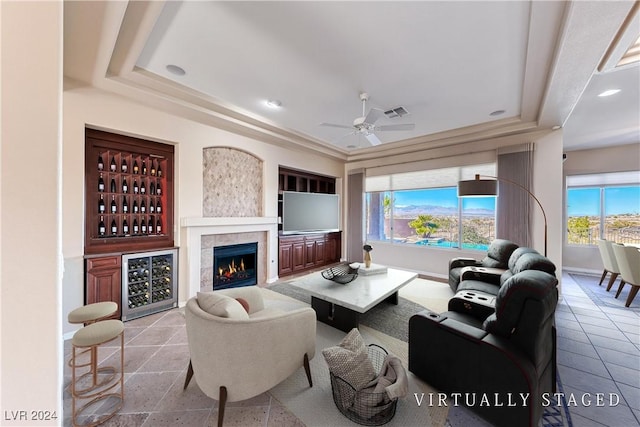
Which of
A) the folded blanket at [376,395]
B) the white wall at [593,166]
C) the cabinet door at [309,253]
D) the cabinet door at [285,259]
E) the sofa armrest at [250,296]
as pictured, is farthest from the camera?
the cabinet door at [309,253]

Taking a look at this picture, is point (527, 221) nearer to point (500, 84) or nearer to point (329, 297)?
point (500, 84)

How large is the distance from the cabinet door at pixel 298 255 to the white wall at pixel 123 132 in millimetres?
1153

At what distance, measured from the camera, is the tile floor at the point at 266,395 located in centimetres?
160

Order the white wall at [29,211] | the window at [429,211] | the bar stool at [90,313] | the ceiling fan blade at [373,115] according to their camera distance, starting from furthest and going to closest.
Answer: the window at [429,211], the ceiling fan blade at [373,115], the bar stool at [90,313], the white wall at [29,211]

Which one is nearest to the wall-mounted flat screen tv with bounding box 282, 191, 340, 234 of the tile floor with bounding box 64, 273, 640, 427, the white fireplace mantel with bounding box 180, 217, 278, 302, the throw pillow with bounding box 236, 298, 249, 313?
the white fireplace mantel with bounding box 180, 217, 278, 302

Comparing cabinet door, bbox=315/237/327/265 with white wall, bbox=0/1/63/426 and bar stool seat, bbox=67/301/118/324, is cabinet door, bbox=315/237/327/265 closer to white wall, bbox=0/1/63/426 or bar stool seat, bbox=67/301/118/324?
bar stool seat, bbox=67/301/118/324

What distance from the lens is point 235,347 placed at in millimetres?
1432

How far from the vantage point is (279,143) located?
15.8ft

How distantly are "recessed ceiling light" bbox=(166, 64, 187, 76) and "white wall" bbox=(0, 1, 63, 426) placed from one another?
1.71 meters

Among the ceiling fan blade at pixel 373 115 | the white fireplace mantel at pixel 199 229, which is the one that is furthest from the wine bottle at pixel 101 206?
the ceiling fan blade at pixel 373 115

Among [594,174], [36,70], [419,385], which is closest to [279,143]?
[36,70]

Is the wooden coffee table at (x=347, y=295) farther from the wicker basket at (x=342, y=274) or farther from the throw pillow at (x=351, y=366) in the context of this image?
the throw pillow at (x=351, y=366)

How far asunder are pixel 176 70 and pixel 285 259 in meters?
3.70

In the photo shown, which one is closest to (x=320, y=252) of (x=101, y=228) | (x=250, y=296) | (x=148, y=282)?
(x=148, y=282)
